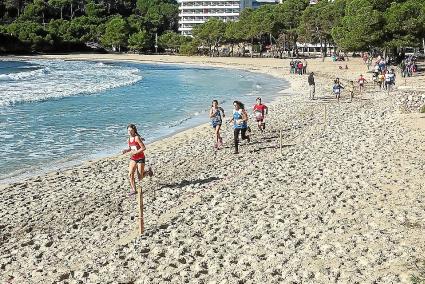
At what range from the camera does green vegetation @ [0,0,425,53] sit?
4438 centimetres

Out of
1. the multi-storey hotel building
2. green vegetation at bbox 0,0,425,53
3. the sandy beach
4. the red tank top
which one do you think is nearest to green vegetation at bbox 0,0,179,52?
green vegetation at bbox 0,0,425,53

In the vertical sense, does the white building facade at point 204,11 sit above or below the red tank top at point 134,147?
above

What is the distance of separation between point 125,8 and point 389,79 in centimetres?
15055

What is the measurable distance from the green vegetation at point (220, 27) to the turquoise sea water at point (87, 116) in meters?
11.8

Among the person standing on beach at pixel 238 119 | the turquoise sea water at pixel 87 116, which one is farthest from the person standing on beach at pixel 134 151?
the person standing on beach at pixel 238 119

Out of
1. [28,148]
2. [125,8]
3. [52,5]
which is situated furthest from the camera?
[125,8]

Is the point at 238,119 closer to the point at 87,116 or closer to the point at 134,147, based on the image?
the point at 134,147

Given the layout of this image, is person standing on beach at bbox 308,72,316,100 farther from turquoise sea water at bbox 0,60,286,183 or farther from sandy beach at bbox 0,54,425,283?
sandy beach at bbox 0,54,425,283

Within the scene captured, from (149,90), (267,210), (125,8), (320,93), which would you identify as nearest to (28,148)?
(267,210)

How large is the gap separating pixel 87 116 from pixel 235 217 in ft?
58.5

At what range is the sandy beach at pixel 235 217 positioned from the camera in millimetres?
7594

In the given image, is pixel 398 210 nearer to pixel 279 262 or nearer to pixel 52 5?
pixel 279 262

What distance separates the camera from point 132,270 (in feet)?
25.1

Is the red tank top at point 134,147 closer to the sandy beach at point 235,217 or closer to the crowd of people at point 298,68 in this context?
the sandy beach at point 235,217
